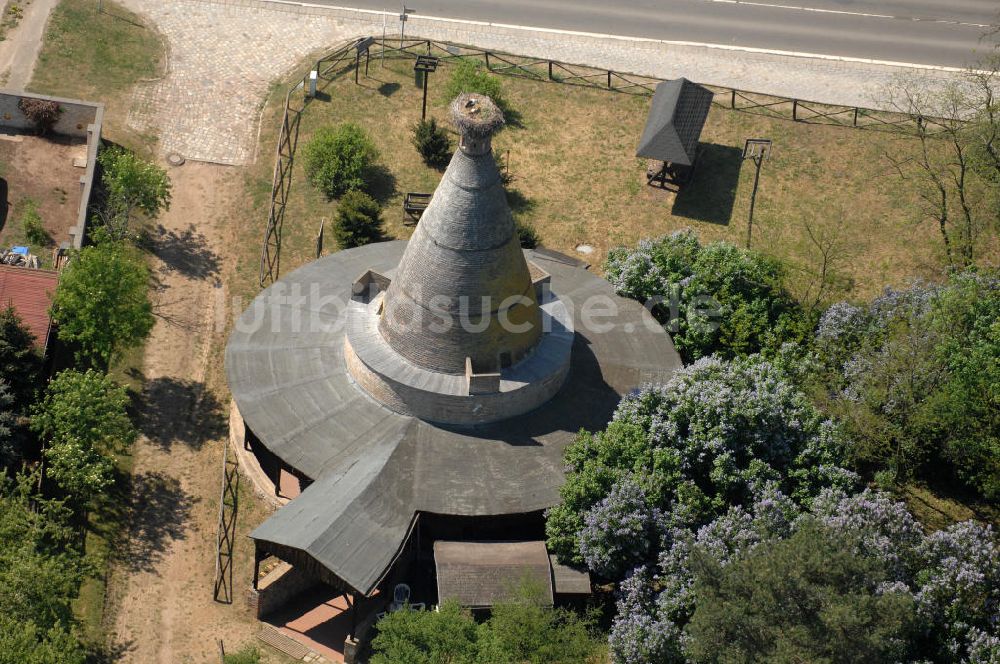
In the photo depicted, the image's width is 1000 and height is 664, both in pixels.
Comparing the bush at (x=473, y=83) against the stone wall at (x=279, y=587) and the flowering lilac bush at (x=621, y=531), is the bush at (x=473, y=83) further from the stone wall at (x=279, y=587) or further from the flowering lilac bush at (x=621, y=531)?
the stone wall at (x=279, y=587)

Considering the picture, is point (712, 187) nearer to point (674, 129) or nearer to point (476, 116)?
point (674, 129)

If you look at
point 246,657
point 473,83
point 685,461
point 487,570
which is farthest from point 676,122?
point 246,657

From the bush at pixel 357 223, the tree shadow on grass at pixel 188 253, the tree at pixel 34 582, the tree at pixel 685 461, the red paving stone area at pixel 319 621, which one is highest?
the bush at pixel 357 223

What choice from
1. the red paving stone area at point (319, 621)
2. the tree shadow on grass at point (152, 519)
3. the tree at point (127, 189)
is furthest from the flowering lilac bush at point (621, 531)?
the tree at point (127, 189)

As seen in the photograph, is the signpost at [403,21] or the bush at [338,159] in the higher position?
the signpost at [403,21]

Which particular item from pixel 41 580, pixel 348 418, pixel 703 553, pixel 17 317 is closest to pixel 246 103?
pixel 17 317

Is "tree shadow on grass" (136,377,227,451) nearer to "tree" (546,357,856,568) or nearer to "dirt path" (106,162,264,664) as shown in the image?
"dirt path" (106,162,264,664)

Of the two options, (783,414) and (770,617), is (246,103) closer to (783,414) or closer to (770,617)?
(783,414)
